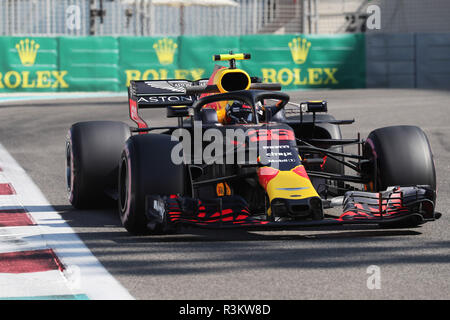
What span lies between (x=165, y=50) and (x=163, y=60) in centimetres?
28

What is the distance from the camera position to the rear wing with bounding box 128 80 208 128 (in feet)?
26.9

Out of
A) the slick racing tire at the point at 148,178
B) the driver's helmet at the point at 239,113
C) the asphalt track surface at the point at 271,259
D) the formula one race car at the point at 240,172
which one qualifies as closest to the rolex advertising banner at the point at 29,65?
the asphalt track surface at the point at 271,259

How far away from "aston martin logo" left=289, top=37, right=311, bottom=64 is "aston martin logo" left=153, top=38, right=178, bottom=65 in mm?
3103

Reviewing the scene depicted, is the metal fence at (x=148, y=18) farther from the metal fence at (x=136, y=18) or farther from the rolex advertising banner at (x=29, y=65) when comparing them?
the rolex advertising banner at (x=29, y=65)

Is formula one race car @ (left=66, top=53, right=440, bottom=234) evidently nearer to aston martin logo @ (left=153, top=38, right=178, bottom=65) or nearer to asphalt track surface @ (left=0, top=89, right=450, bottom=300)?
asphalt track surface @ (left=0, top=89, right=450, bottom=300)

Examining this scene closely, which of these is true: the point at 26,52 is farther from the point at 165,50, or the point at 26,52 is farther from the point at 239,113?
the point at 239,113

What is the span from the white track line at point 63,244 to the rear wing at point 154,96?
1.18 m

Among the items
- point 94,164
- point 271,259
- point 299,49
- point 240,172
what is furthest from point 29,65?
point 271,259

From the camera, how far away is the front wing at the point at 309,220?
18.2 ft

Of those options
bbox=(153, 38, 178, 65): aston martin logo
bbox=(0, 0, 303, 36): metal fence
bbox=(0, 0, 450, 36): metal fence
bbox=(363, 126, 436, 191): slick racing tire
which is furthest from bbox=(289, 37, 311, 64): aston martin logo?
bbox=(363, 126, 436, 191): slick racing tire

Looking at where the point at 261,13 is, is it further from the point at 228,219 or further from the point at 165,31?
the point at 228,219

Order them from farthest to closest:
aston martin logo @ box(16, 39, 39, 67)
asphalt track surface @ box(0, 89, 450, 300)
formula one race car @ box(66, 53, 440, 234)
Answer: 1. aston martin logo @ box(16, 39, 39, 67)
2. formula one race car @ box(66, 53, 440, 234)
3. asphalt track surface @ box(0, 89, 450, 300)

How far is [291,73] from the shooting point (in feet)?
76.9
